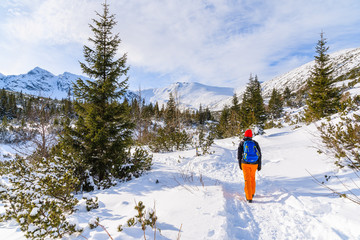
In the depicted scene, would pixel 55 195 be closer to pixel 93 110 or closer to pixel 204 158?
pixel 93 110

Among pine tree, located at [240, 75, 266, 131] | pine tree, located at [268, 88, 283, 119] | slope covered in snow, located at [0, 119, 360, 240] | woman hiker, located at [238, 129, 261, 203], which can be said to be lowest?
slope covered in snow, located at [0, 119, 360, 240]

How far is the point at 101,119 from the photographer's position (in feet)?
19.4

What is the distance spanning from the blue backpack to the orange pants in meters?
0.17

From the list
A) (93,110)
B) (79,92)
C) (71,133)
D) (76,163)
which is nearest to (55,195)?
(76,163)

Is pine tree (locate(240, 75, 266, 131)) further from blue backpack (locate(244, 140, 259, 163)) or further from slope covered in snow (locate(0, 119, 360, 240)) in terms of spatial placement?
blue backpack (locate(244, 140, 259, 163))

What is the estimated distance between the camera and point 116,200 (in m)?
4.30

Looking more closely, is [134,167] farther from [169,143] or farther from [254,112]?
[254,112]

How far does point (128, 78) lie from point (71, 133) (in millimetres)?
3165

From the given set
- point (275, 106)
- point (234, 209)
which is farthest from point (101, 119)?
point (275, 106)

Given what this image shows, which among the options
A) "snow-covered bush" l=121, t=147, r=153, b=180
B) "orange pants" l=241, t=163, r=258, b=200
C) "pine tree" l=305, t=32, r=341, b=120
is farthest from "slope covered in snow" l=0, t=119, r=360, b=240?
"pine tree" l=305, t=32, r=341, b=120

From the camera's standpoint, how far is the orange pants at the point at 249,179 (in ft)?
14.0

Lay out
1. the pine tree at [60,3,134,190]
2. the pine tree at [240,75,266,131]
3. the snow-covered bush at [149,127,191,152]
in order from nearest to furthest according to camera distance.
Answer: the pine tree at [60,3,134,190] < the snow-covered bush at [149,127,191,152] < the pine tree at [240,75,266,131]

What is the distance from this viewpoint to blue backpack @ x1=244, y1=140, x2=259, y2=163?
179 inches

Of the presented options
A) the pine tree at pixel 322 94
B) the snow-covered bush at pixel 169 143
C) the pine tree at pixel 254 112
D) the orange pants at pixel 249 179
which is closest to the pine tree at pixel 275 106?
the pine tree at pixel 254 112
